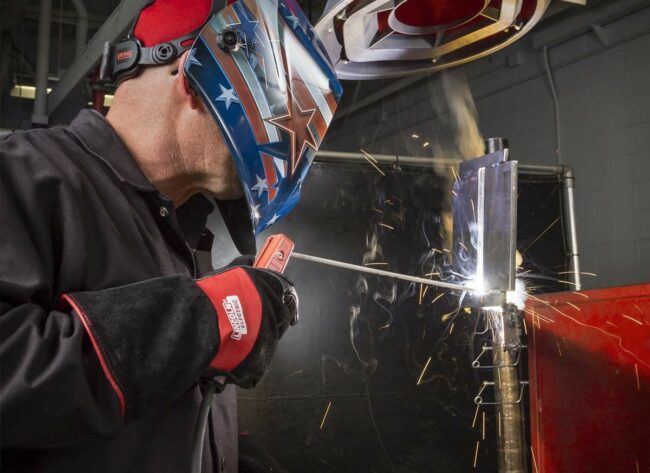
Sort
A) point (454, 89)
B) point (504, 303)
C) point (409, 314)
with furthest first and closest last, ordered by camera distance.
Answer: point (454, 89)
point (409, 314)
point (504, 303)

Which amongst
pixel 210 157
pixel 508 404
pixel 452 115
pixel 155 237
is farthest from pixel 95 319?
pixel 452 115

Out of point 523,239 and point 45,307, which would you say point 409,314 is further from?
point 45,307

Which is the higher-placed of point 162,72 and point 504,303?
point 162,72

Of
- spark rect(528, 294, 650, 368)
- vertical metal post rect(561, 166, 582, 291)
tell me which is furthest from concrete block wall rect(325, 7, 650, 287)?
spark rect(528, 294, 650, 368)

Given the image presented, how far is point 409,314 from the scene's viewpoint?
9.68ft

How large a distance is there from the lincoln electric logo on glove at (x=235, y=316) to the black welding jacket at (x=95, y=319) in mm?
37

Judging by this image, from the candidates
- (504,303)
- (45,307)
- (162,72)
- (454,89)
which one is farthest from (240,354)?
(454,89)

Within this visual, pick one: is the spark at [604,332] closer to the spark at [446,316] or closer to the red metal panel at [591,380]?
the red metal panel at [591,380]

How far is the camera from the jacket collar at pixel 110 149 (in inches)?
39.7

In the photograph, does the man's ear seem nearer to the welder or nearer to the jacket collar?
the welder

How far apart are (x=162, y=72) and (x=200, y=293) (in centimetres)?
42

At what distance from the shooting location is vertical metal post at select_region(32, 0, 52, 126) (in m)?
3.34

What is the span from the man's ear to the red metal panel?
177 centimetres

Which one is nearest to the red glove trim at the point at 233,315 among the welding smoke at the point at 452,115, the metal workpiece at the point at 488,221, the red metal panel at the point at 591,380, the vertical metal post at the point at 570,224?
the metal workpiece at the point at 488,221
